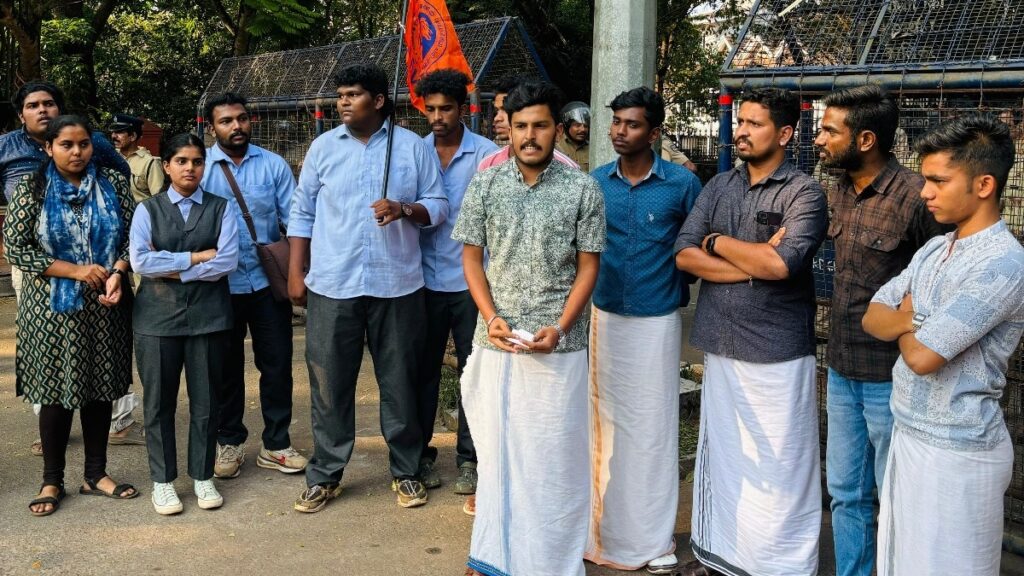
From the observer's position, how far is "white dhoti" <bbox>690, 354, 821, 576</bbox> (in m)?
3.66

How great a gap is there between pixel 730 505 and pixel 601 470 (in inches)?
21.4

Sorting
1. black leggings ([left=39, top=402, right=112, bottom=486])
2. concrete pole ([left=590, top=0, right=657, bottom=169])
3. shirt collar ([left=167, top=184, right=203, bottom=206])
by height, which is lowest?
black leggings ([left=39, top=402, right=112, bottom=486])

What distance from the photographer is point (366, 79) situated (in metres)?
4.47

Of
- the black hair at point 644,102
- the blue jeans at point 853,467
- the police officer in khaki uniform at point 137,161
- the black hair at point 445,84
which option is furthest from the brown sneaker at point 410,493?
the police officer in khaki uniform at point 137,161

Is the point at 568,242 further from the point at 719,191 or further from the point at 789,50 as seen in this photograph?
the point at 789,50

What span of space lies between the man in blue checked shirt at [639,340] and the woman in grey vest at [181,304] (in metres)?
1.76

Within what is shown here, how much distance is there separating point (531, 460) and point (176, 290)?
6.19 ft

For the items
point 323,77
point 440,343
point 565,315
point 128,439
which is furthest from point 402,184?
point 323,77

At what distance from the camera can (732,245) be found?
3.60 m

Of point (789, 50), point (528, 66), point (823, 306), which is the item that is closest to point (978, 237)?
point (823, 306)

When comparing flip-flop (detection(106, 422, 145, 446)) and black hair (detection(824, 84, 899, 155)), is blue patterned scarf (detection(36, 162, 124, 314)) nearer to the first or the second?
flip-flop (detection(106, 422, 145, 446))

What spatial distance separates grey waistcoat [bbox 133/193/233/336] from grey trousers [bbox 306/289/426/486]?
1.55ft

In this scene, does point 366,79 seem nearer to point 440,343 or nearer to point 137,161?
point 440,343

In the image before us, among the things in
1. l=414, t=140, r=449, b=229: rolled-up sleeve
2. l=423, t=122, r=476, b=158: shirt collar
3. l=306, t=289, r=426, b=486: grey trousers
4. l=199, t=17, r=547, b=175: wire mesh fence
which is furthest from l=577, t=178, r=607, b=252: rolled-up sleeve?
l=199, t=17, r=547, b=175: wire mesh fence
